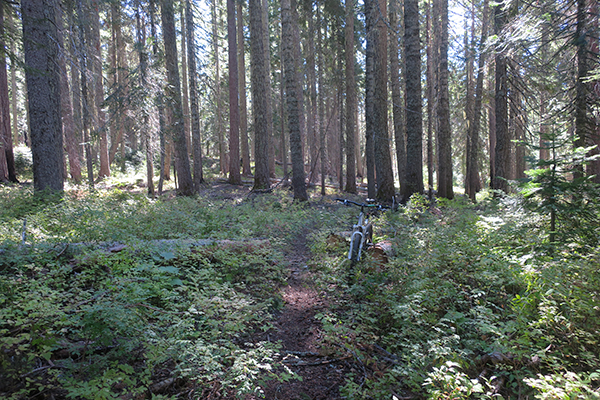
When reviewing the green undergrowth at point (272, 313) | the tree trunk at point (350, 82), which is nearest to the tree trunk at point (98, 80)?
the tree trunk at point (350, 82)

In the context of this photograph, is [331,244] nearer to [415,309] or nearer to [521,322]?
[415,309]

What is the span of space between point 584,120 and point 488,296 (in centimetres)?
739

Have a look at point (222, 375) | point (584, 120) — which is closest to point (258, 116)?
point (584, 120)

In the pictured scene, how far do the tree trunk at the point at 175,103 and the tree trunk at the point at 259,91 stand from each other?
10.7 feet

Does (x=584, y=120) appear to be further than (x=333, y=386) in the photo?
Yes

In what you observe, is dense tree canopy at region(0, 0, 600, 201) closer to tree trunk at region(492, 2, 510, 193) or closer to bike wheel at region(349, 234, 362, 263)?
tree trunk at region(492, 2, 510, 193)

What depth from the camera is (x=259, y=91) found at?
52.6ft

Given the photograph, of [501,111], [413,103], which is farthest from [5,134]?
[501,111]

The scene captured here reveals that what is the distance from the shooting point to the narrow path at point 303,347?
3.33m

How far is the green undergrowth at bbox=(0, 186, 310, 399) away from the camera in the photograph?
2730 millimetres

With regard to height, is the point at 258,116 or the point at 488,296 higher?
the point at 258,116

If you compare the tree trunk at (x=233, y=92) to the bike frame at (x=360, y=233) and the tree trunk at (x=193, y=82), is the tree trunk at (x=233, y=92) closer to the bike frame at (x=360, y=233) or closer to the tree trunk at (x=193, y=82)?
the tree trunk at (x=193, y=82)

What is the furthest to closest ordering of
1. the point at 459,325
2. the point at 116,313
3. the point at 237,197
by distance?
the point at 237,197
the point at 459,325
the point at 116,313

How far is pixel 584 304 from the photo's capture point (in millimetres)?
3111
